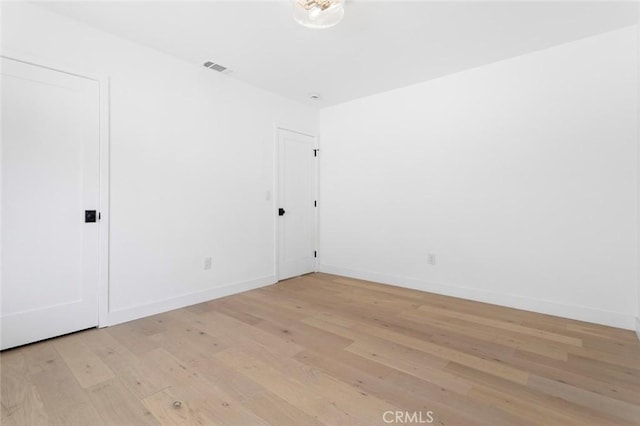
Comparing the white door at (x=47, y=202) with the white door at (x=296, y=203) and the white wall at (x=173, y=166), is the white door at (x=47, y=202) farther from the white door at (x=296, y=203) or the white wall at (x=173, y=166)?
the white door at (x=296, y=203)

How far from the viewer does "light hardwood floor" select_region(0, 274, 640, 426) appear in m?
1.59

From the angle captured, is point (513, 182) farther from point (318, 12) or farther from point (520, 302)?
point (318, 12)

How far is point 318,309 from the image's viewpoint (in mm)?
3191

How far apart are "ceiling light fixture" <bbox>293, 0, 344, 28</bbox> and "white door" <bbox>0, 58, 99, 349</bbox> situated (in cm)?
195

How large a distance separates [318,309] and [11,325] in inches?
99.3

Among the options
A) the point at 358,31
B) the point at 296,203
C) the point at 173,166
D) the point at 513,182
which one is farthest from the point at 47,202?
the point at 513,182

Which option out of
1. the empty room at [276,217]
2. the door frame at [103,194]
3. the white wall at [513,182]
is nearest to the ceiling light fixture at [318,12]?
the empty room at [276,217]

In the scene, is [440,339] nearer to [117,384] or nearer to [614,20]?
[117,384]

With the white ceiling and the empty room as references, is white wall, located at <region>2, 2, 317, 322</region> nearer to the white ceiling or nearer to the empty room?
the empty room

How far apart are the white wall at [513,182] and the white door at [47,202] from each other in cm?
324

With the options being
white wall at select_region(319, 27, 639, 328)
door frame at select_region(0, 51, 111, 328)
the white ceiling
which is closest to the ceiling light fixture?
the white ceiling

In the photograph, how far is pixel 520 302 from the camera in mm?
3180

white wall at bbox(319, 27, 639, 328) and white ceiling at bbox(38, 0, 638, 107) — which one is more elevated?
white ceiling at bbox(38, 0, 638, 107)

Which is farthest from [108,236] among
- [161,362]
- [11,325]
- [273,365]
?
[273,365]
